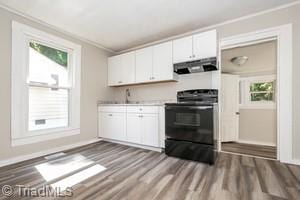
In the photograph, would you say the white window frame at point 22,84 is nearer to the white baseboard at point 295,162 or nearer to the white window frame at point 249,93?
the white baseboard at point 295,162

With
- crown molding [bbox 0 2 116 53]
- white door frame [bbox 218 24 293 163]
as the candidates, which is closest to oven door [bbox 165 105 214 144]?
white door frame [bbox 218 24 293 163]

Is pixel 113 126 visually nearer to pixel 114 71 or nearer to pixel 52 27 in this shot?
pixel 114 71

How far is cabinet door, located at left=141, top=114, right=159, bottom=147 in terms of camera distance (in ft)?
9.52

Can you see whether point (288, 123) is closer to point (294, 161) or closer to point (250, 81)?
point (294, 161)

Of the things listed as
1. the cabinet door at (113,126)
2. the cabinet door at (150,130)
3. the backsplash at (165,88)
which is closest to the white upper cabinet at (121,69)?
the backsplash at (165,88)

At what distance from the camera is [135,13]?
8.01 feet

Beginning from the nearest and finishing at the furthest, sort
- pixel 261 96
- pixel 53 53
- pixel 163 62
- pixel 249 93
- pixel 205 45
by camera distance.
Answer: pixel 205 45
pixel 53 53
pixel 163 62
pixel 261 96
pixel 249 93

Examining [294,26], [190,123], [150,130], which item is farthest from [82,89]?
[294,26]

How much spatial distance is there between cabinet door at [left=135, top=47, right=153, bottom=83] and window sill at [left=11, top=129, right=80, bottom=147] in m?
1.83

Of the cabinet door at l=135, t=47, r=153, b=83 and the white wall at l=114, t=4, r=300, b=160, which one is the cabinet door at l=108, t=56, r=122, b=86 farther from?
the white wall at l=114, t=4, r=300, b=160

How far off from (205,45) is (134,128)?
6.87ft

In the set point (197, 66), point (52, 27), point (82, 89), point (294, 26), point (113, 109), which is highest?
point (52, 27)

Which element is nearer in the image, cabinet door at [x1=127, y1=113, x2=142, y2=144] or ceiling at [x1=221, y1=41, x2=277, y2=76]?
cabinet door at [x1=127, y1=113, x2=142, y2=144]

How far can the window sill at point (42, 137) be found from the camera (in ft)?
7.94
